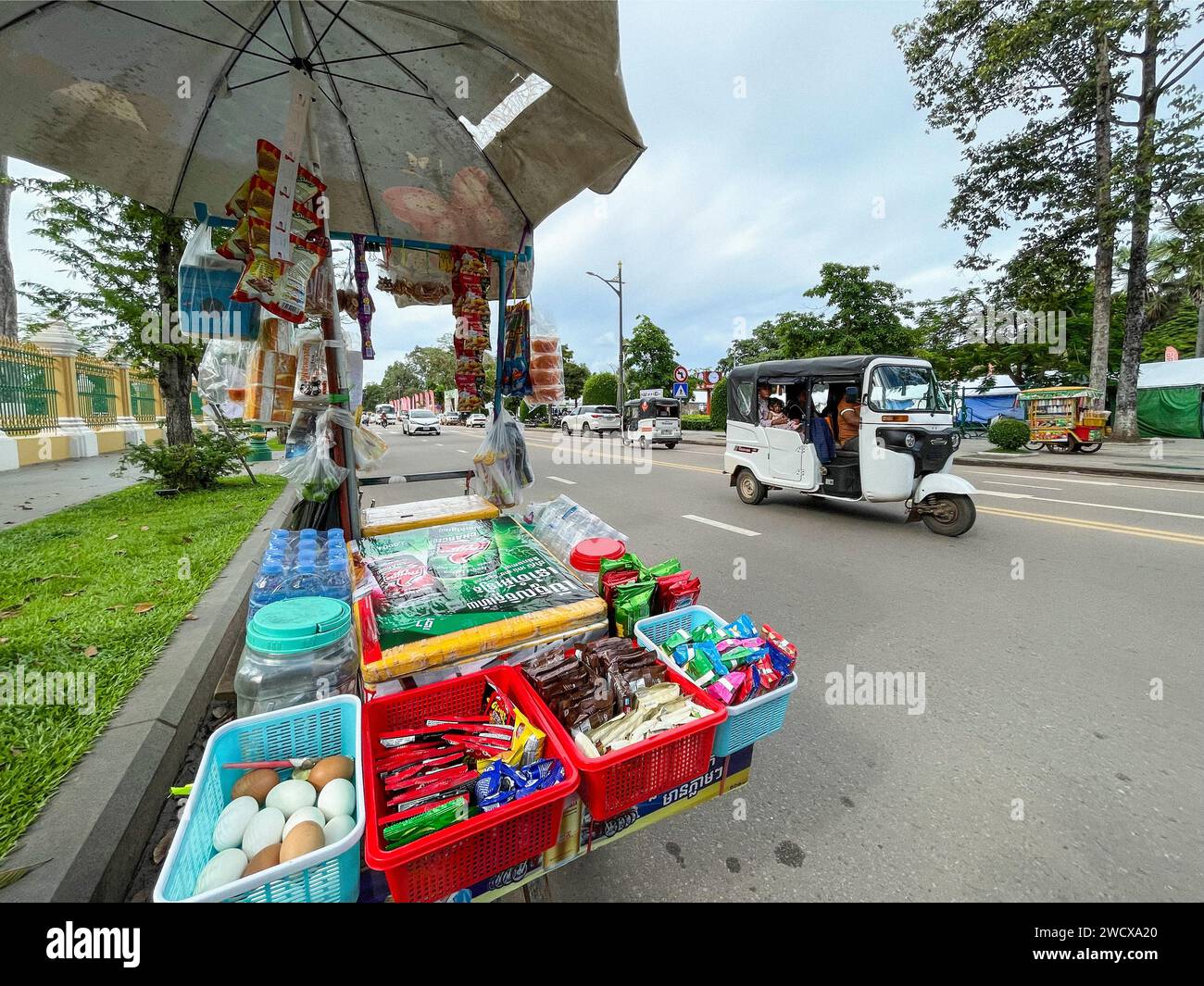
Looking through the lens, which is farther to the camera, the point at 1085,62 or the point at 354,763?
the point at 1085,62

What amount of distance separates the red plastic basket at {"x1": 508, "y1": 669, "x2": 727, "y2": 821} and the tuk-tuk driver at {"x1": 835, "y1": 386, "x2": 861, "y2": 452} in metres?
6.12

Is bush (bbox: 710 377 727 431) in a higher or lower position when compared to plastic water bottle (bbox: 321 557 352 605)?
higher

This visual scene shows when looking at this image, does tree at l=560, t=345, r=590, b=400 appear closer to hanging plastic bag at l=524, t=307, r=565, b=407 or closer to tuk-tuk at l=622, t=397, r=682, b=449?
tuk-tuk at l=622, t=397, r=682, b=449

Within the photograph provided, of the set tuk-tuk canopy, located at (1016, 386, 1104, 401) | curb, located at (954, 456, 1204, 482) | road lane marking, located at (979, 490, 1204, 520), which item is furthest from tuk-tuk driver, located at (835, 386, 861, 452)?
tuk-tuk canopy, located at (1016, 386, 1104, 401)

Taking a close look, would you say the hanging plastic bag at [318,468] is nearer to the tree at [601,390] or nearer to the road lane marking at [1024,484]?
the road lane marking at [1024,484]

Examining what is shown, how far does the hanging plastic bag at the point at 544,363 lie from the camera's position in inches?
144

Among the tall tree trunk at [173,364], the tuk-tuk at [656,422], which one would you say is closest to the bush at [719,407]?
the tuk-tuk at [656,422]

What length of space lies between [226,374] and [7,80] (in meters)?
1.43

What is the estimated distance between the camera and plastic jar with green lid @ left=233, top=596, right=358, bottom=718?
1.77 meters

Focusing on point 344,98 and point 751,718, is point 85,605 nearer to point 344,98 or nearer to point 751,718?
point 344,98

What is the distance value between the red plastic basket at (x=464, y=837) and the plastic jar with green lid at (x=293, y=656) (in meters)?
0.31
